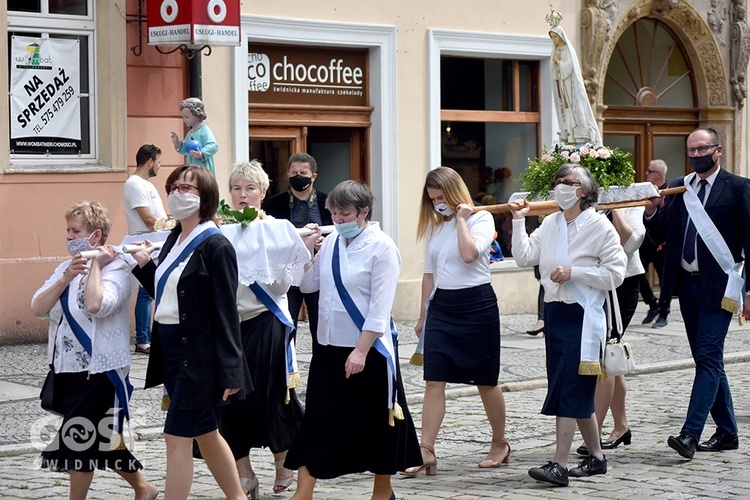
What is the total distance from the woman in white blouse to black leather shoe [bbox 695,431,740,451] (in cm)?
128

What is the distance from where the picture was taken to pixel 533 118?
17.9m

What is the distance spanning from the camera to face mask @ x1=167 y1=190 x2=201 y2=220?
6234 mm

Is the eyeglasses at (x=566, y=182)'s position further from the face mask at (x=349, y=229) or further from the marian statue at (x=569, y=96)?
the marian statue at (x=569, y=96)

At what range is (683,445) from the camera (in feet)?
26.5

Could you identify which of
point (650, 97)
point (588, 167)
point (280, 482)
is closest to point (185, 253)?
point (280, 482)

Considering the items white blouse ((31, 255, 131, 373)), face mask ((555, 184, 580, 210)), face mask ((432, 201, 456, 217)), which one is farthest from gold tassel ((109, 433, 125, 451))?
face mask ((555, 184, 580, 210))

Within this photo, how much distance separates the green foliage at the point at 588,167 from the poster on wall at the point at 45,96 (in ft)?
19.4

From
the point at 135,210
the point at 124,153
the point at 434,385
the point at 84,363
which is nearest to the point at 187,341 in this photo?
the point at 84,363

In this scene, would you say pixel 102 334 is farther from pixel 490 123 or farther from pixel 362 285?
pixel 490 123

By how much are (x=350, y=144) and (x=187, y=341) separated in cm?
1032

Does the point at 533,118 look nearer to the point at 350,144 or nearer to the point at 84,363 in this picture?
the point at 350,144

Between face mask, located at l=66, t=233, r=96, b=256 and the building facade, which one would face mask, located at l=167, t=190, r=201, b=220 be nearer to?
face mask, located at l=66, t=233, r=96, b=256

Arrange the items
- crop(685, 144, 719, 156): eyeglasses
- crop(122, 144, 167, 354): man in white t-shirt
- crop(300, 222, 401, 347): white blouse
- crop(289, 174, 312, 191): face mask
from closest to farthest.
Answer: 1. crop(300, 222, 401, 347): white blouse
2. crop(685, 144, 719, 156): eyeglasses
3. crop(289, 174, 312, 191): face mask
4. crop(122, 144, 167, 354): man in white t-shirt

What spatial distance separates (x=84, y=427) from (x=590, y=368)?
2.81 m
